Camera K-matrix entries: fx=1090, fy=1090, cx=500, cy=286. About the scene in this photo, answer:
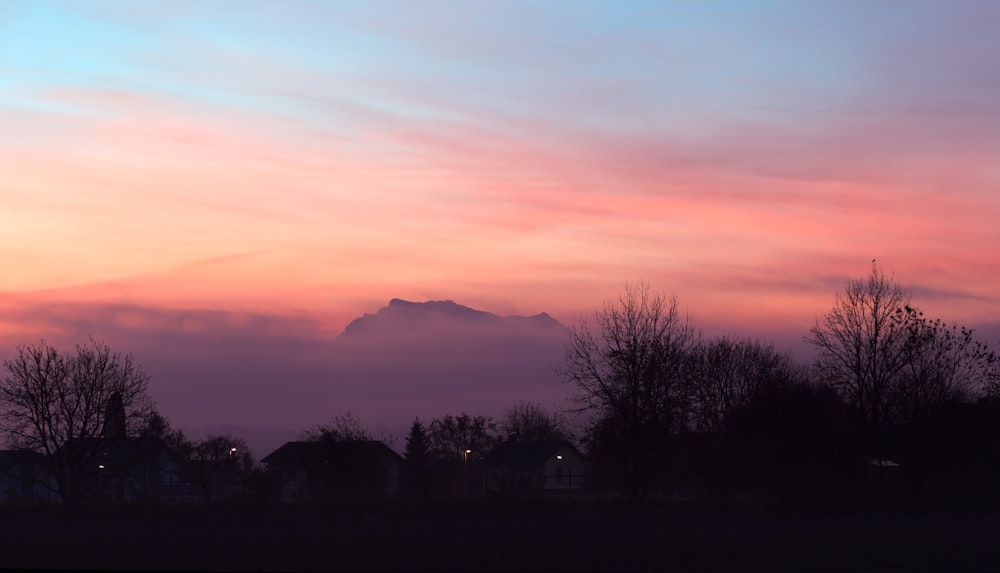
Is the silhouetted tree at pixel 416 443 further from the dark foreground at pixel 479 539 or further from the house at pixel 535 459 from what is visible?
the dark foreground at pixel 479 539

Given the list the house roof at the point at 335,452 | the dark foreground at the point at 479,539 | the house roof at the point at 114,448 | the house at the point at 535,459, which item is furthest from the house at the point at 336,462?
the house at the point at 535,459

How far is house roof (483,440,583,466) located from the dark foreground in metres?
62.9

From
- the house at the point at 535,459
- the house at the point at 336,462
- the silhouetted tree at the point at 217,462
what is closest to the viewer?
the house at the point at 336,462

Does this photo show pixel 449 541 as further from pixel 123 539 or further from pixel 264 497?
pixel 264 497

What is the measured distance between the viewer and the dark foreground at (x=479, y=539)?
75.5 ft

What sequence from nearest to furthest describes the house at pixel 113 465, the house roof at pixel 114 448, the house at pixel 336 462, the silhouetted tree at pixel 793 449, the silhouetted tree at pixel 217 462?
1. the silhouetted tree at pixel 793 449
2. the house at pixel 113 465
3. the house roof at pixel 114 448
4. the house at pixel 336 462
5. the silhouetted tree at pixel 217 462

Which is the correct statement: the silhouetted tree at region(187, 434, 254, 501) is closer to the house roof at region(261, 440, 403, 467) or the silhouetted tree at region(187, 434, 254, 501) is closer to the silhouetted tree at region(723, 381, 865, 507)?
the house roof at region(261, 440, 403, 467)

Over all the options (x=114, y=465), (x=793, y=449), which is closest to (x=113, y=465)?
(x=114, y=465)

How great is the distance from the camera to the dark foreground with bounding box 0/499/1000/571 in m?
23.0

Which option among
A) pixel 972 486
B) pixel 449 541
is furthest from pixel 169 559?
pixel 972 486

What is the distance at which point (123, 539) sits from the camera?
2877cm

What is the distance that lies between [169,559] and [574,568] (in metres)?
8.49

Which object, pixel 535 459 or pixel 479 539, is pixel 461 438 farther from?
pixel 479 539

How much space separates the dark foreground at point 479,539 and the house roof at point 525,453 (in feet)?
206
